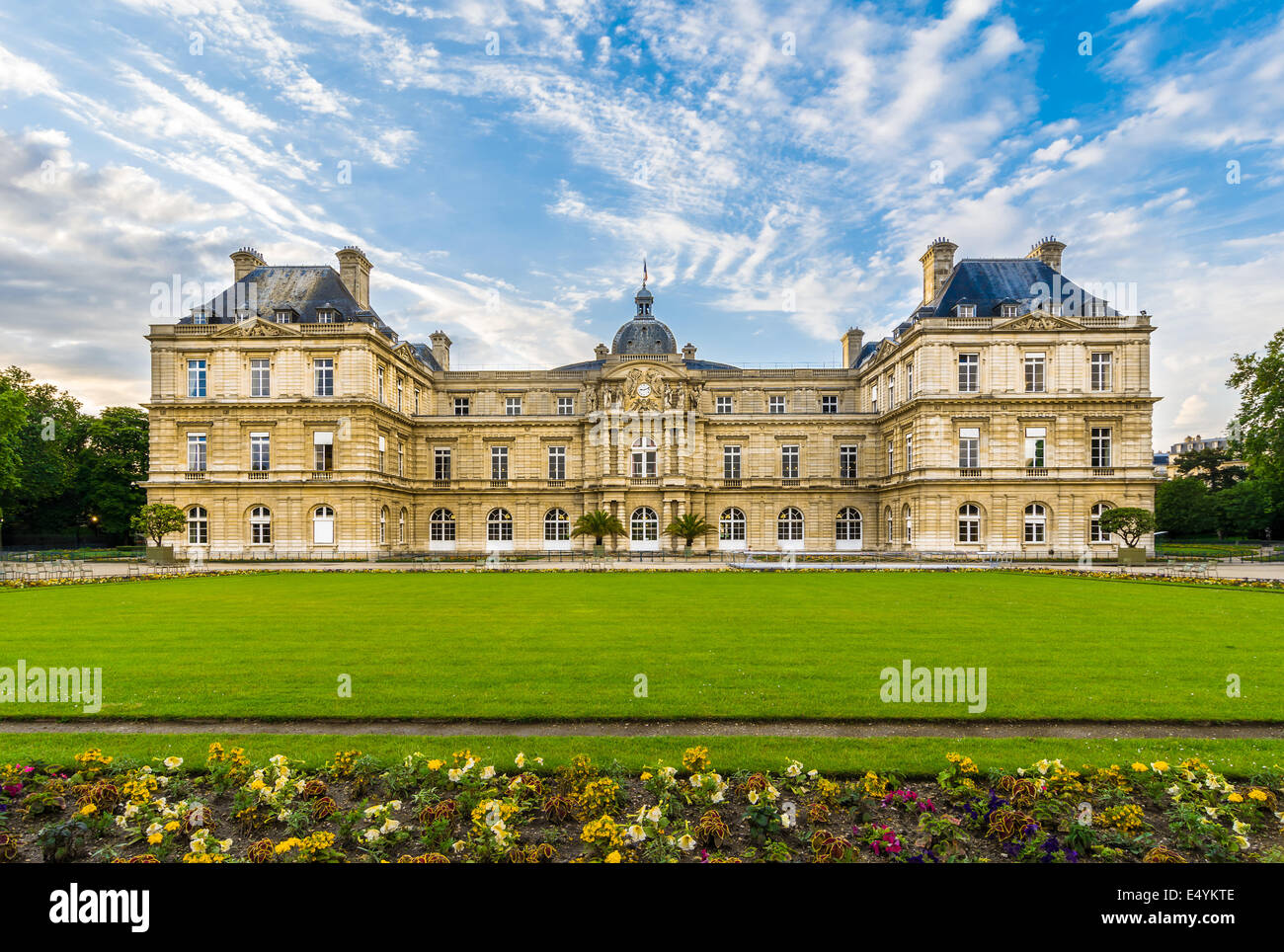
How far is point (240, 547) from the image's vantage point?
45625 mm

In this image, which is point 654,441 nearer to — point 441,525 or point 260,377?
point 441,525

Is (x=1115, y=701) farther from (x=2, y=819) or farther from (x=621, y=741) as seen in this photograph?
(x=2, y=819)

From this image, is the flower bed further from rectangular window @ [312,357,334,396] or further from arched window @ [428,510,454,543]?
arched window @ [428,510,454,543]

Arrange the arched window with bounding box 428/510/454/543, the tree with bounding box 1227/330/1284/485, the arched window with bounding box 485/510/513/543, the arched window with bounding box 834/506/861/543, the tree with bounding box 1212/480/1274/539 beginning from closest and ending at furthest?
the tree with bounding box 1227/330/1284/485 < the arched window with bounding box 834/506/861/543 < the arched window with bounding box 485/510/513/543 < the arched window with bounding box 428/510/454/543 < the tree with bounding box 1212/480/1274/539

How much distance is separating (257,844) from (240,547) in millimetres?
46888

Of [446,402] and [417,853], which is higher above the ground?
[446,402]

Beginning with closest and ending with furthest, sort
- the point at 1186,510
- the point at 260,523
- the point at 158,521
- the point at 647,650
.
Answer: the point at 647,650
the point at 158,521
the point at 260,523
the point at 1186,510

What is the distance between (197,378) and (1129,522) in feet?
193

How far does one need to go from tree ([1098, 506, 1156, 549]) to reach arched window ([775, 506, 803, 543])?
19.5 metres

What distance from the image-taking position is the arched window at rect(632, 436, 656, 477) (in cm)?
5172

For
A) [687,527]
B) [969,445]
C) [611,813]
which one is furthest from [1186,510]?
[611,813]

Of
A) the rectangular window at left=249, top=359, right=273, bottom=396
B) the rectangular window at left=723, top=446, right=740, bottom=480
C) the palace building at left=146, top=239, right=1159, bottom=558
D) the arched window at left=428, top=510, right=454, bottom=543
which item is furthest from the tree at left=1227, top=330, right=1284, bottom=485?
the rectangular window at left=249, top=359, right=273, bottom=396

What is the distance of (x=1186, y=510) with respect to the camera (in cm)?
6906
